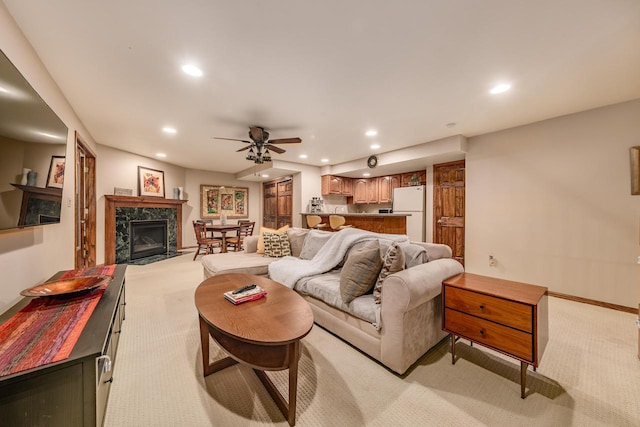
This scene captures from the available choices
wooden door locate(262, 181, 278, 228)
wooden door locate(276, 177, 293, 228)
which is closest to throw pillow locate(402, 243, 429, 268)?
A: wooden door locate(276, 177, 293, 228)

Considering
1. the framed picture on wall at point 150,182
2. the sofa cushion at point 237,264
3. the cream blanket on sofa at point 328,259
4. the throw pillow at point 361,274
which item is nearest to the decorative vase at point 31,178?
the sofa cushion at point 237,264

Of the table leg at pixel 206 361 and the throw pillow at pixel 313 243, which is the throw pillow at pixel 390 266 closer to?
the table leg at pixel 206 361

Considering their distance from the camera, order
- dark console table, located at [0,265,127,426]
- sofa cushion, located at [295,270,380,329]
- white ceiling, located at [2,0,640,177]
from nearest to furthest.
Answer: dark console table, located at [0,265,127,426]
white ceiling, located at [2,0,640,177]
sofa cushion, located at [295,270,380,329]

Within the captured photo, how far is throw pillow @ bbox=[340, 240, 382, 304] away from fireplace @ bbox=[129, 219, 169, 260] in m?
5.62

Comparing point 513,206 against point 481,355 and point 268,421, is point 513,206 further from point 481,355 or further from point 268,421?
point 268,421

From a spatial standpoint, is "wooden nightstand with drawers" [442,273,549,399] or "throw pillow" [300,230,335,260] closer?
"wooden nightstand with drawers" [442,273,549,399]

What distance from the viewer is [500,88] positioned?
2.45m

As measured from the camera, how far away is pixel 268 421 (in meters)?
1.31

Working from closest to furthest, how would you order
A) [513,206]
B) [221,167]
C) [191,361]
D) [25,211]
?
[25,211], [191,361], [513,206], [221,167]

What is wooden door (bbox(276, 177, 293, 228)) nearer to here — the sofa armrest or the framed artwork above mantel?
the framed artwork above mantel

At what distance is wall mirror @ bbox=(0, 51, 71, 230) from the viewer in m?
1.24

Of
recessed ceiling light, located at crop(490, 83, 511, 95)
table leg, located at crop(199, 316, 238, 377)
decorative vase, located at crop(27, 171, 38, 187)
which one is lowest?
table leg, located at crop(199, 316, 238, 377)

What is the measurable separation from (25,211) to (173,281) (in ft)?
8.55

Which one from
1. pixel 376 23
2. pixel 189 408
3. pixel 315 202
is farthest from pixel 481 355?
pixel 315 202
